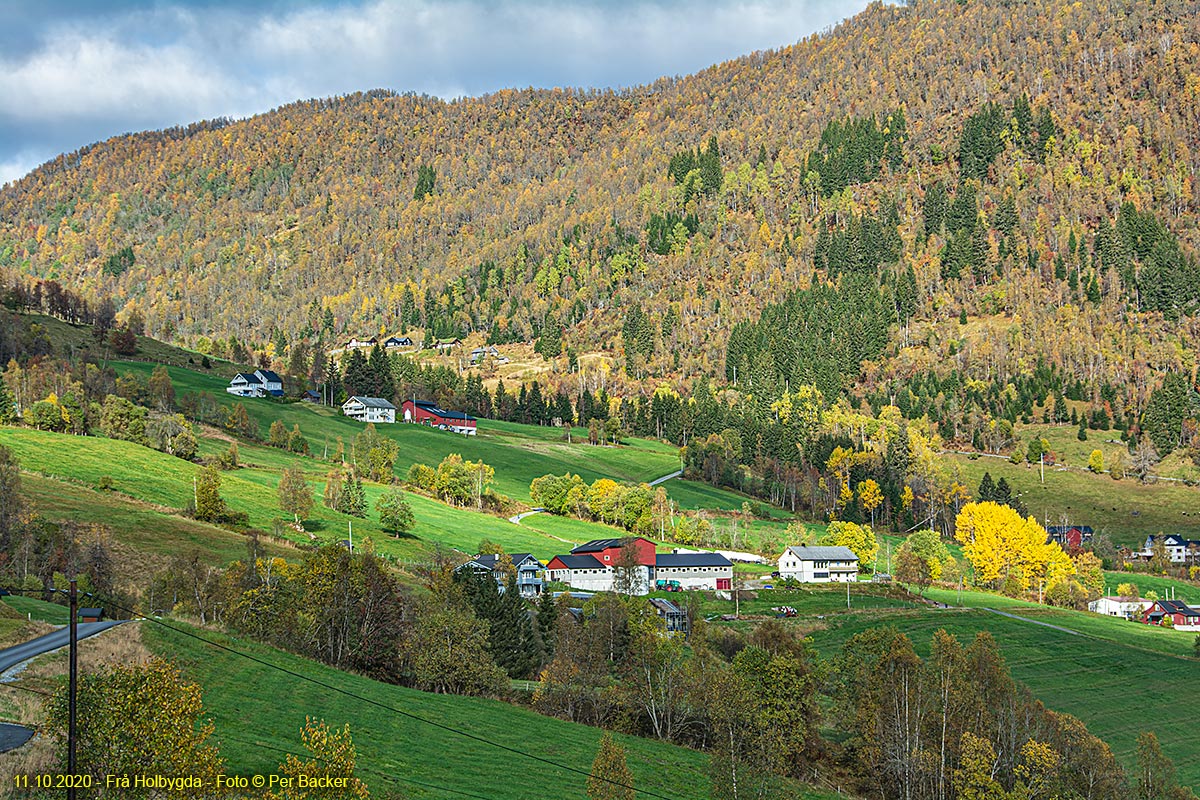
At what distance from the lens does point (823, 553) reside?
436 feet

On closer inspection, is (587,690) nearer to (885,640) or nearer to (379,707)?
(379,707)

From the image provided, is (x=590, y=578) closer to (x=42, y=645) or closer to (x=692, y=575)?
(x=692, y=575)

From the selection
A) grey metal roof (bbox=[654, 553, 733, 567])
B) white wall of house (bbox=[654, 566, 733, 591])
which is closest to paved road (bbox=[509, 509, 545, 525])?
grey metal roof (bbox=[654, 553, 733, 567])

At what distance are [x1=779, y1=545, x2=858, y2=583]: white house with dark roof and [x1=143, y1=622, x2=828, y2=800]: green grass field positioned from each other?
77294 mm

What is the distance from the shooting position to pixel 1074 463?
196375 millimetres

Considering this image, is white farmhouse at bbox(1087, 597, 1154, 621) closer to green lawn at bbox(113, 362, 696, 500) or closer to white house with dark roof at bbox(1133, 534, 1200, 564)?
white house with dark roof at bbox(1133, 534, 1200, 564)

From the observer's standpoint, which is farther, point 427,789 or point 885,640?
point 885,640

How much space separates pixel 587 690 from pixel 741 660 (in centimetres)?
1044

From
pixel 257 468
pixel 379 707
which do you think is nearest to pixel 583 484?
pixel 257 468

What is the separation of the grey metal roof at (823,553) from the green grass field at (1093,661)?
21458 millimetres

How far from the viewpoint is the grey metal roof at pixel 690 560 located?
11925cm

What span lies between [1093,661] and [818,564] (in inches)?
1940

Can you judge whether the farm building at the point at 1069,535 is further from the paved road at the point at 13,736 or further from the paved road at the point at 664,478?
the paved road at the point at 13,736

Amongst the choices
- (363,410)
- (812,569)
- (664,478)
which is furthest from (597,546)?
(363,410)
